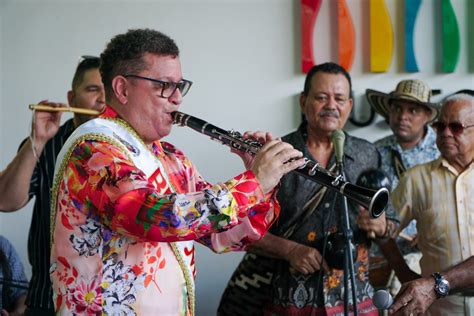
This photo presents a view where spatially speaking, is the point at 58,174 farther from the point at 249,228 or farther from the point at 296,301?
the point at 296,301

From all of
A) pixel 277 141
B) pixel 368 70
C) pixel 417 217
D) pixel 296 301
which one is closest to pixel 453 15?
pixel 368 70

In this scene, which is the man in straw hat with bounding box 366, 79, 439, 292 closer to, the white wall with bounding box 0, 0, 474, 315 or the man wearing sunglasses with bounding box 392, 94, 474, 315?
the white wall with bounding box 0, 0, 474, 315

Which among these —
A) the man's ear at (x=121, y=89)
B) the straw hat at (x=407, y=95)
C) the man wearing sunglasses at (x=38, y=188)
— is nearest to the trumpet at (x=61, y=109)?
the man wearing sunglasses at (x=38, y=188)

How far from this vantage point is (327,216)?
3.22m

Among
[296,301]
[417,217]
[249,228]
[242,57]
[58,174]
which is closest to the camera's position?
[58,174]

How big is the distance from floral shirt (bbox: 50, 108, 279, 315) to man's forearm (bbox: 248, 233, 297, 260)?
3.32 feet

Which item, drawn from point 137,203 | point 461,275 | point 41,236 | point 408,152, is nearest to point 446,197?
point 461,275

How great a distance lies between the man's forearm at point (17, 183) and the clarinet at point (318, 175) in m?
1.03

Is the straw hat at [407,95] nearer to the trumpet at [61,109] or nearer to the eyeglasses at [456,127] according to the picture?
the eyeglasses at [456,127]

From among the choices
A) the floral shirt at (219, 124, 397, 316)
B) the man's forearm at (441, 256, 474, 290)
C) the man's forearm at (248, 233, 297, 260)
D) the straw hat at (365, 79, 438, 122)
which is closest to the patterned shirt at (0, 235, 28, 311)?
the floral shirt at (219, 124, 397, 316)

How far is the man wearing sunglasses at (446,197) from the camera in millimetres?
3299

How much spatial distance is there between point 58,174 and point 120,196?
0.30 metres

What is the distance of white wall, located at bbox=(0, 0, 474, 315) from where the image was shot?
4684 mm

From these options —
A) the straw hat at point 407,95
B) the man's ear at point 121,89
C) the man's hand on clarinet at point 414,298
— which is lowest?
the man's hand on clarinet at point 414,298
